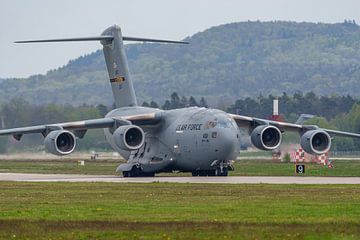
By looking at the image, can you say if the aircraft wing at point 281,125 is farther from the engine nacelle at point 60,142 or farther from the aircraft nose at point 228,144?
the engine nacelle at point 60,142

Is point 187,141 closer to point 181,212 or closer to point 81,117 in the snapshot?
point 181,212

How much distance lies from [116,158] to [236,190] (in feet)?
155

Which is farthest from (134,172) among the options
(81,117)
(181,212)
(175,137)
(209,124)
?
(81,117)

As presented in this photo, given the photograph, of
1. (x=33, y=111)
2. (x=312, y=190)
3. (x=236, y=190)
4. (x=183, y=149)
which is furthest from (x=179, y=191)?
(x=33, y=111)

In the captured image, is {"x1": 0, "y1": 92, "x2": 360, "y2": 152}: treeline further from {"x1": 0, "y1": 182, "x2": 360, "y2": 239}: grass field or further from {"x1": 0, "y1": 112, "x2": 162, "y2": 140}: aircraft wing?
{"x1": 0, "y1": 182, "x2": 360, "y2": 239}: grass field

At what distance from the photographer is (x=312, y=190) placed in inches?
1368

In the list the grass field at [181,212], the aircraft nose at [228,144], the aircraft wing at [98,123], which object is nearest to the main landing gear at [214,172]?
the aircraft nose at [228,144]

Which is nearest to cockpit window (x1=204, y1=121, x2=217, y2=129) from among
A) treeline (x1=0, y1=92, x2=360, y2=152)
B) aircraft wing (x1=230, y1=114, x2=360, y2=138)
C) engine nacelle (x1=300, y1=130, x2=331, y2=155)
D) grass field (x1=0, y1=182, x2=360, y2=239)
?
aircraft wing (x1=230, y1=114, x2=360, y2=138)

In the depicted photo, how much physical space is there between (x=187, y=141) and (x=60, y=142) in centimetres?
528

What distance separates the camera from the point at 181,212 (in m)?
26.5

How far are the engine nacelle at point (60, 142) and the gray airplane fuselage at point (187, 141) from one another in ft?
9.74

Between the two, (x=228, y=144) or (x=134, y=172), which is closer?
(x=228, y=144)

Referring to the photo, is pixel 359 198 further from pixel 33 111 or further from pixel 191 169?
pixel 33 111

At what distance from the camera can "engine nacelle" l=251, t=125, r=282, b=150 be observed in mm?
49906
